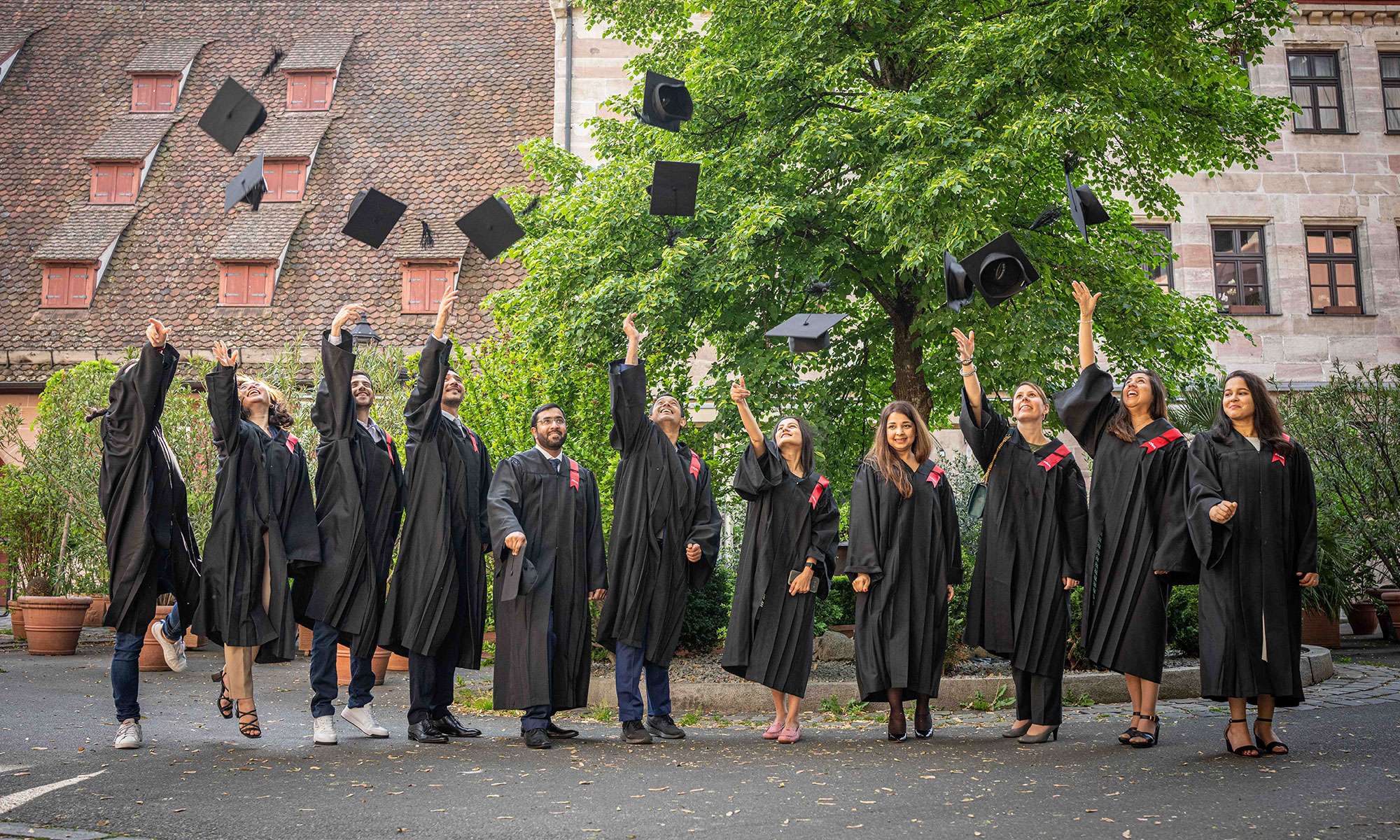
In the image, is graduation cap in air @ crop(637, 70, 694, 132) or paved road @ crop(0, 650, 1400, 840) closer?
paved road @ crop(0, 650, 1400, 840)

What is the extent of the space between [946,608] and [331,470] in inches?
154

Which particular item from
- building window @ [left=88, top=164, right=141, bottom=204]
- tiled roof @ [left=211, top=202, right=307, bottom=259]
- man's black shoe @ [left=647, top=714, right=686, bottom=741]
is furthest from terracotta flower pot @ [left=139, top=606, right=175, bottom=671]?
building window @ [left=88, top=164, right=141, bottom=204]

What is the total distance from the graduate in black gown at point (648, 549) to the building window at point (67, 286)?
17.1 m

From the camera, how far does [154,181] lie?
22109 millimetres

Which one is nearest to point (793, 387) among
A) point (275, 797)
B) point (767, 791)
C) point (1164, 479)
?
point (1164, 479)

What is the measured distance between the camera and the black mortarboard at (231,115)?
887 centimetres

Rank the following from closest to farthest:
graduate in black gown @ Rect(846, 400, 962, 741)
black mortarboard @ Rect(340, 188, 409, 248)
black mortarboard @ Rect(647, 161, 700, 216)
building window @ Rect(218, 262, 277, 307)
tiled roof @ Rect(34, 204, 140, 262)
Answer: graduate in black gown @ Rect(846, 400, 962, 741)
black mortarboard @ Rect(340, 188, 409, 248)
black mortarboard @ Rect(647, 161, 700, 216)
building window @ Rect(218, 262, 277, 307)
tiled roof @ Rect(34, 204, 140, 262)

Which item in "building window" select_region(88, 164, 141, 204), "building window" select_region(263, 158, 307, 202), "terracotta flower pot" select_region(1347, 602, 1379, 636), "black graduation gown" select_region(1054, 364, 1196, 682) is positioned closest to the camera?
"black graduation gown" select_region(1054, 364, 1196, 682)

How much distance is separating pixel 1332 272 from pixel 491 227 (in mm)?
18538

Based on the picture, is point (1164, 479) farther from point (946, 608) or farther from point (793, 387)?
point (793, 387)

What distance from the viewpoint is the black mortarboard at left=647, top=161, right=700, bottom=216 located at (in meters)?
9.64

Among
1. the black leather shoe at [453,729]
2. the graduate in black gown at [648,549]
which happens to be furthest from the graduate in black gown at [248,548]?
the graduate in black gown at [648,549]

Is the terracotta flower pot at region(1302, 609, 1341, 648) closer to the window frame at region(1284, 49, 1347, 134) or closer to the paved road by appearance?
the paved road

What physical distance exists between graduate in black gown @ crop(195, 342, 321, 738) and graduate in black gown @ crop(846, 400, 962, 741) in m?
3.39
